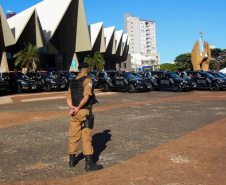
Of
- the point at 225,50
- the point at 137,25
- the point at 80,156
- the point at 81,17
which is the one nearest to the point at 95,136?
the point at 80,156

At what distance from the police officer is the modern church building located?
30.3 meters

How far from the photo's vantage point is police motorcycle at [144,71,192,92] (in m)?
19.0

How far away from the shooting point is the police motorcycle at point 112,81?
62.6ft

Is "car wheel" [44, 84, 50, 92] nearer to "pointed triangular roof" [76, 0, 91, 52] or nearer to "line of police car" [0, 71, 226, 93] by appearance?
"line of police car" [0, 71, 226, 93]

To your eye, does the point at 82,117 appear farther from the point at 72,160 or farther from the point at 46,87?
the point at 46,87

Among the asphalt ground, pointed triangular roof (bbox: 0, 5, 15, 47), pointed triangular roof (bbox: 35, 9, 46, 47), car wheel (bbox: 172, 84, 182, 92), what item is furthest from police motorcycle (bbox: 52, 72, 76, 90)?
pointed triangular roof (bbox: 35, 9, 46, 47)

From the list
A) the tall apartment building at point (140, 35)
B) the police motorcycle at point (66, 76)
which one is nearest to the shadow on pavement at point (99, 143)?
the police motorcycle at point (66, 76)

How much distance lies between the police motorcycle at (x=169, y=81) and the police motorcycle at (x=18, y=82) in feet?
31.8

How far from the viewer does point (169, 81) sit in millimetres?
19766

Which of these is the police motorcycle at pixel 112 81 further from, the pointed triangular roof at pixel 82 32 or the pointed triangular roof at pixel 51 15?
the pointed triangular roof at pixel 82 32

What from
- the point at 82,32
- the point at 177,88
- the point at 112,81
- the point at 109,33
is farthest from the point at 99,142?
the point at 109,33

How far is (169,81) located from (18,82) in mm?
12089

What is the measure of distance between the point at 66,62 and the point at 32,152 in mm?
39337

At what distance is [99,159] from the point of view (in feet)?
14.8
